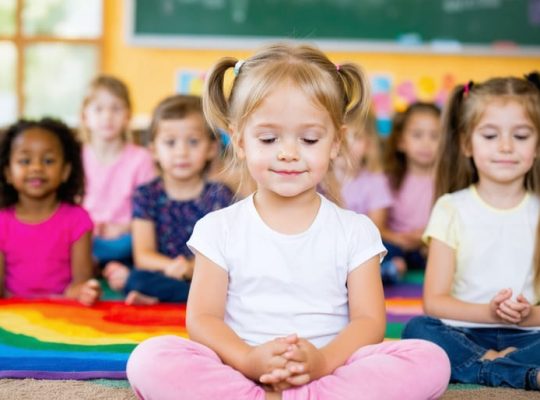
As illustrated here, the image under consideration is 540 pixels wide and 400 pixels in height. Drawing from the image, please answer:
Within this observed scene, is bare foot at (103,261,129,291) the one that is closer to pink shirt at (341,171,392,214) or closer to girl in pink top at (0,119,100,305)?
girl in pink top at (0,119,100,305)

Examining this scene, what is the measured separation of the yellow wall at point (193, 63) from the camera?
461 centimetres

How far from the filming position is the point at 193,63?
15.2 feet

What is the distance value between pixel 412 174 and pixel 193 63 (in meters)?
1.86

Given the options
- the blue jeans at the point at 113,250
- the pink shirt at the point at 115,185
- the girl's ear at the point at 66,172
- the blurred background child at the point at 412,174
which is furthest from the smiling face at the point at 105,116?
the blurred background child at the point at 412,174

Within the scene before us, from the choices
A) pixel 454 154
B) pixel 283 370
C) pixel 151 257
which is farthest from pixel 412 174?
pixel 283 370

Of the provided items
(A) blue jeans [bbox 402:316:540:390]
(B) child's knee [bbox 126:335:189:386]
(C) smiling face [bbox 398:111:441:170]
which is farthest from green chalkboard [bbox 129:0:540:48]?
(B) child's knee [bbox 126:335:189:386]

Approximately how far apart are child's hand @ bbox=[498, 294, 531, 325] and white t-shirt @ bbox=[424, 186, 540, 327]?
0.16 metres

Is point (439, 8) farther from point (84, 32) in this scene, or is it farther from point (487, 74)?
point (84, 32)

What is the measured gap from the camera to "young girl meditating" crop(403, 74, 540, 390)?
161cm

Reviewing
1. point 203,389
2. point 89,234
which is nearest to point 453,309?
point 203,389

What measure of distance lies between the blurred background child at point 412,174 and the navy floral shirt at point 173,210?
2.74 feet

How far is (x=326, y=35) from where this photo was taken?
178 inches

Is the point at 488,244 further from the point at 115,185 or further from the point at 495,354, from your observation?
the point at 115,185

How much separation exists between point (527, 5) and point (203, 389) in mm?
3912
